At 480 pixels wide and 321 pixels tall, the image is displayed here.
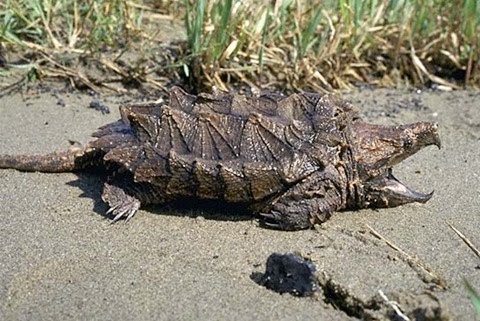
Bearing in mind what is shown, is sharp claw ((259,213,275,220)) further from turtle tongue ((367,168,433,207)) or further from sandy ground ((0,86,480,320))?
turtle tongue ((367,168,433,207))

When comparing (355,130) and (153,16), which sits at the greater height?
(355,130)

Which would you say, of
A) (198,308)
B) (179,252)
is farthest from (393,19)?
(198,308)

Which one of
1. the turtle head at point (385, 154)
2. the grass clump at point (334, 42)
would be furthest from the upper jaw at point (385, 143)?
the grass clump at point (334, 42)

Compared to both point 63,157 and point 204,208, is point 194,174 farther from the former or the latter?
point 63,157

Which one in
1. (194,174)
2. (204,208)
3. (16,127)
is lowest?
(16,127)

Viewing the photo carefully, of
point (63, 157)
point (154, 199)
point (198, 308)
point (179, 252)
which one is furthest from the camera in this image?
point (63, 157)

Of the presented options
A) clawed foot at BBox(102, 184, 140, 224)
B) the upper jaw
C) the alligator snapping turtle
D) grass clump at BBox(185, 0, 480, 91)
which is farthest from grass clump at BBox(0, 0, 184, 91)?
the upper jaw
